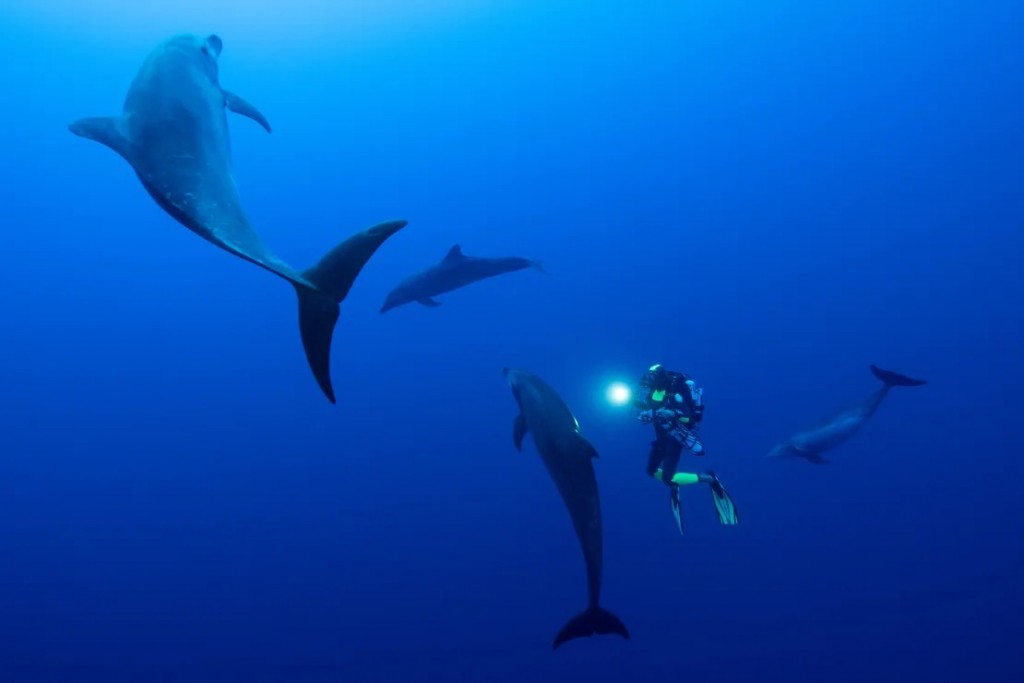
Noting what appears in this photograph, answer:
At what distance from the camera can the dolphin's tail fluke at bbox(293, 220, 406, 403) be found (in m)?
2.78

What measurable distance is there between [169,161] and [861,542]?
68.6 ft

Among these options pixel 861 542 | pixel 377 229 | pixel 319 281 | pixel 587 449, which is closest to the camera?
pixel 319 281

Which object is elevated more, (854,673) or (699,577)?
(699,577)

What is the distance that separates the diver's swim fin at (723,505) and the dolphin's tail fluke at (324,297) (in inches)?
237

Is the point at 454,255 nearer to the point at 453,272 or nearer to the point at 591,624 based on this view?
the point at 453,272

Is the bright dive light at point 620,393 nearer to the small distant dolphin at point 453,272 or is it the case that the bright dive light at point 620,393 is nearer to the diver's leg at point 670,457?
the diver's leg at point 670,457

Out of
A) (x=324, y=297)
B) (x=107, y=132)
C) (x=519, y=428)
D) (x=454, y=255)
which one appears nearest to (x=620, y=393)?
(x=519, y=428)

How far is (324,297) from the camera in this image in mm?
2795

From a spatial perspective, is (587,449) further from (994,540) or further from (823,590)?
(994,540)

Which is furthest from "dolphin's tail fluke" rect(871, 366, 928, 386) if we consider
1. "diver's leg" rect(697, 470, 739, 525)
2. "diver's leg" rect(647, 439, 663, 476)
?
"diver's leg" rect(647, 439, 663, 476)

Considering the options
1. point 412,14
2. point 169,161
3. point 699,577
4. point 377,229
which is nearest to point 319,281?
point 377,229

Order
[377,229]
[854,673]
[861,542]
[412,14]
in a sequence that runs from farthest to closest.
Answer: [412,14] → [861,542] → [854,673] → [377,229]

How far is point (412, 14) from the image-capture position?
32.1 m

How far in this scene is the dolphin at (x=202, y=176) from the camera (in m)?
2.78
